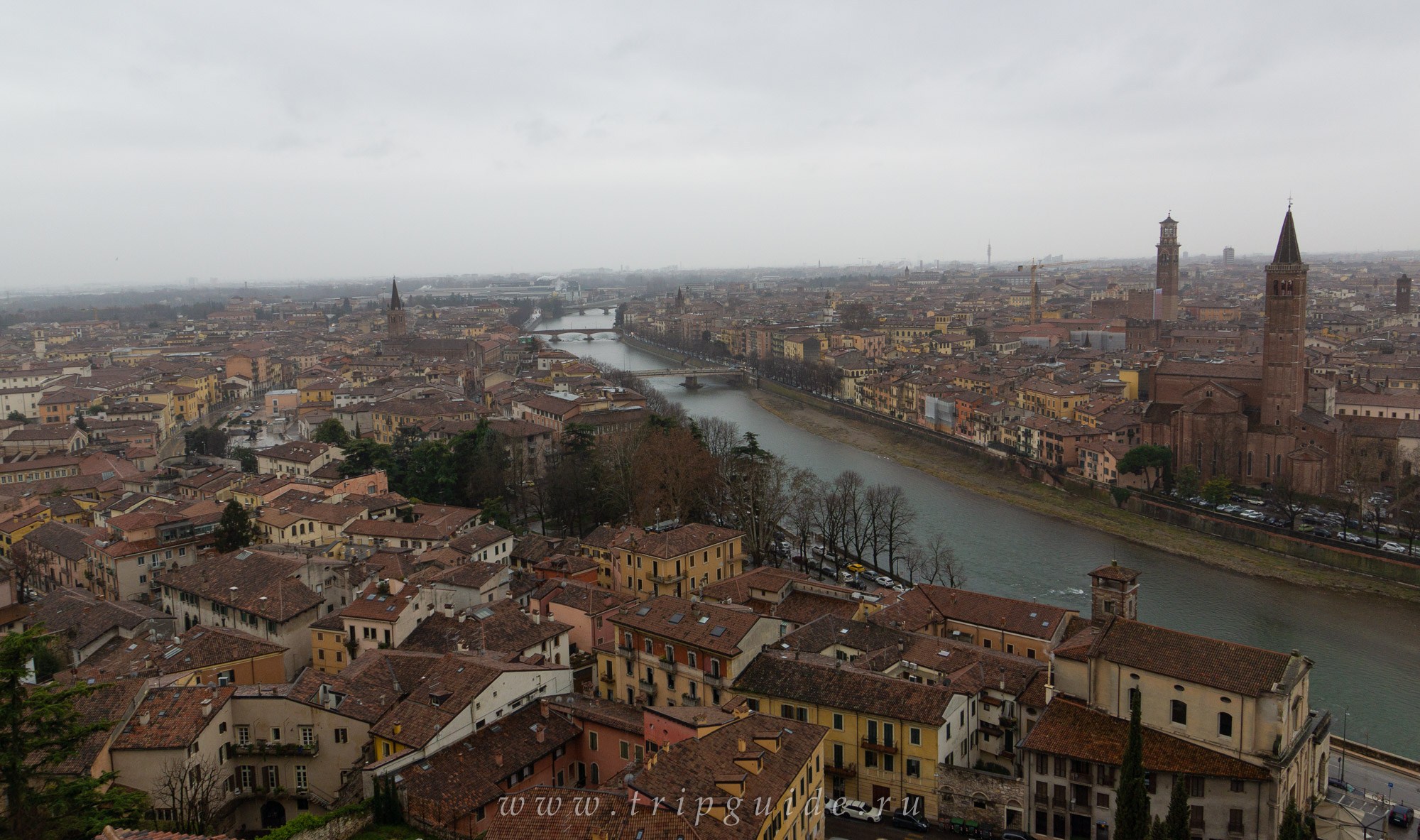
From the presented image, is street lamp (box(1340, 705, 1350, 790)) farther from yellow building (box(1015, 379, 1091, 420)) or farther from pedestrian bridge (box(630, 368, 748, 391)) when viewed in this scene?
pedestrian bridge (box(630, 368, 748, 391))

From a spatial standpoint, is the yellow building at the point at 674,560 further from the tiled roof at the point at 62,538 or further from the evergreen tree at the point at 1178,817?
the tiled roof at the point at 62,538

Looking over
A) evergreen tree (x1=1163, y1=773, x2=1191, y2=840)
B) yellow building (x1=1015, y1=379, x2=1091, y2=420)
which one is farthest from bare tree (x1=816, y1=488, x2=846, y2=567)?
yellow building (x1=1015, y1=379, x2=1091, y2=420)

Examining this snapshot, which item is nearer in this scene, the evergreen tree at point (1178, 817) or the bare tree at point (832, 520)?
the evergreen tree at point (1178, 817)

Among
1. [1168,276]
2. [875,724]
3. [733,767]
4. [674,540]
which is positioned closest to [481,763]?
[733,767]

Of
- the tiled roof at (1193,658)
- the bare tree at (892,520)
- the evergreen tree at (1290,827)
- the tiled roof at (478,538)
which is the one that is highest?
the tiled roof at (1193,658)

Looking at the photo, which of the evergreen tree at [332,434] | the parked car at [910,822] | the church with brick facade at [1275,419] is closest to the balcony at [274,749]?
the parked car at [910,822]

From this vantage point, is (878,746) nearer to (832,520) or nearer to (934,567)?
(832,520)
